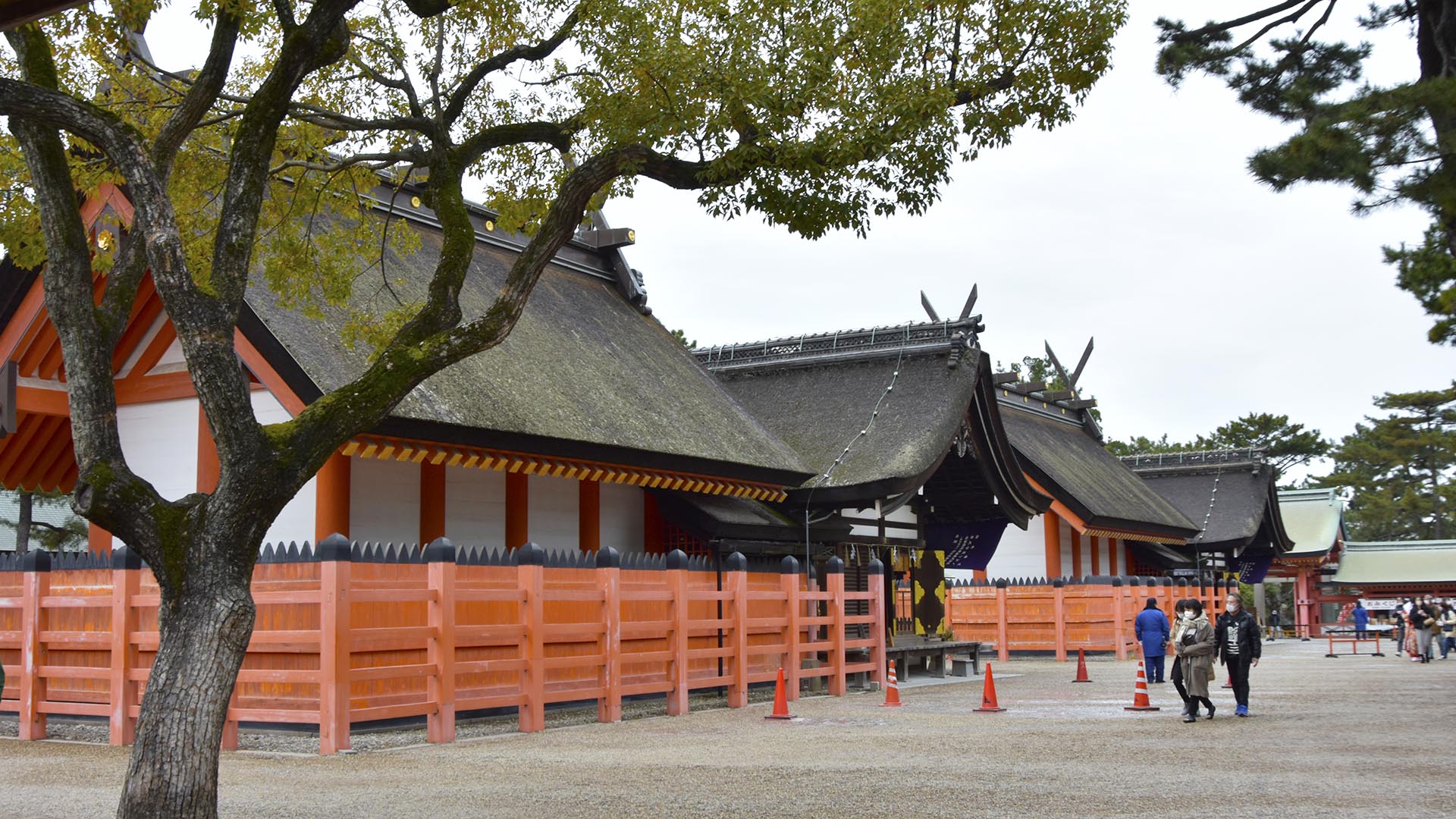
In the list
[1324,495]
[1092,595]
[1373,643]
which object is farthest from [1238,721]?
[1324,495]

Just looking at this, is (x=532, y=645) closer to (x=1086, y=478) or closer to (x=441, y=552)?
(x=441, y=552)

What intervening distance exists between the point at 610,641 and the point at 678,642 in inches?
48.3

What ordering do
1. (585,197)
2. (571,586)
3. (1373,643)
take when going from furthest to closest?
1. (1373,643)
2. (571,586)
3. (585,197)

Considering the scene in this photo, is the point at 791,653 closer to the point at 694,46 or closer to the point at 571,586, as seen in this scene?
the point at 571,586

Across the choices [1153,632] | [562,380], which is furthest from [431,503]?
[1153,632]

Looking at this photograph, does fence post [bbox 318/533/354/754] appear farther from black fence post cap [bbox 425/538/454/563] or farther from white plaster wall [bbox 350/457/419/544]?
white plaster wall [bbox 350/457/419/544]

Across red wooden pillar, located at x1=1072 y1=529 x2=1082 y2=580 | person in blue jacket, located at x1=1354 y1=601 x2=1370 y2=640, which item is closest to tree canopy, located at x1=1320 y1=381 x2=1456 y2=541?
person in blue jacket, located at x1=1354 y1=601 x2=1370 y2=640

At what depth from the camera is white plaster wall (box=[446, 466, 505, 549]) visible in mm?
16922

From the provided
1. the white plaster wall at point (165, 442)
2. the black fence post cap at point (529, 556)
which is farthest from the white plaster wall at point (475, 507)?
the black fence post cap at point (529, 556)

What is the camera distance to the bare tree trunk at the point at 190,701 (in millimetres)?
7039

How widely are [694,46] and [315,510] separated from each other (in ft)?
24.0

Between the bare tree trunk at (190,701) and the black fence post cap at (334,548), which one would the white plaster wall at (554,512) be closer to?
the black fence post cap at (334,548)

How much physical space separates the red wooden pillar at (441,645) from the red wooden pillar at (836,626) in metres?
7.29

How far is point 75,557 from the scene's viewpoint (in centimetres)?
1370
